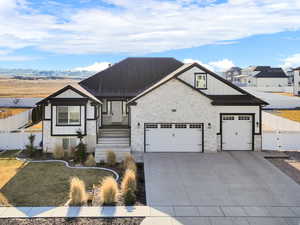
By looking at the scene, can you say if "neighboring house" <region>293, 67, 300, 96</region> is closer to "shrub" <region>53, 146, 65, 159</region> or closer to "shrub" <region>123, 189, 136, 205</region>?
"shrub" <region>53, 146, 65, 159</region>

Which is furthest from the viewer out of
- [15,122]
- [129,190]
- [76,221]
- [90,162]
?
[15,122]

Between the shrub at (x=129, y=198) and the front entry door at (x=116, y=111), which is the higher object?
the front entry door at (x=116, y=111)

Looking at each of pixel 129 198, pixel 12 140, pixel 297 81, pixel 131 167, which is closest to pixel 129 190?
pixel 129 198

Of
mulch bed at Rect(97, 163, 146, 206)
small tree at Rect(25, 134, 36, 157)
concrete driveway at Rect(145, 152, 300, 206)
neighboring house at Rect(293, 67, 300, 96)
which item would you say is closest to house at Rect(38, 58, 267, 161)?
small tree at Rect(25, 134, 36, 157)

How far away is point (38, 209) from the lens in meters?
11.4

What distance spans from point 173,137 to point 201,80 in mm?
4448

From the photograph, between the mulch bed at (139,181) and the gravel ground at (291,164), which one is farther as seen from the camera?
the gravel ground at (291,164)

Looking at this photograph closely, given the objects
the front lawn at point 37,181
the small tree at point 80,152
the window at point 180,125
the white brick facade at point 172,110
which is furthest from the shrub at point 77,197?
the window at point 180,125

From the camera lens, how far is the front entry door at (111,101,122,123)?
24578 mm

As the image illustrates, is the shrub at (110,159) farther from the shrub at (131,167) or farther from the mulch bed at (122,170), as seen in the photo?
the shrub at (131,167)

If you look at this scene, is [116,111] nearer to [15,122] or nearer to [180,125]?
[180,125]

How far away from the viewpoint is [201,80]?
2136 cm

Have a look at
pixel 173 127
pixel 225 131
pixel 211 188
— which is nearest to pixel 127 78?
pixel 173 127

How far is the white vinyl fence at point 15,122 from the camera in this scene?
85.0 ft
